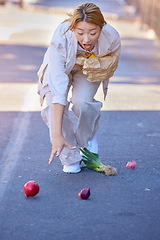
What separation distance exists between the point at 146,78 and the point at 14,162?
19.4 feet

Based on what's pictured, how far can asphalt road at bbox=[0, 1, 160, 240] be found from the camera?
11.7 feet

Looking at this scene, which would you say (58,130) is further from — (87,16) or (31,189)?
(87,16)

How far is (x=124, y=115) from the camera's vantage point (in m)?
7.30

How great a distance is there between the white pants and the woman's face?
53 cm

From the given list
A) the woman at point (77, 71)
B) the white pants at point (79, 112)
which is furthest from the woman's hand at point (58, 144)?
the white pants at point (79, 112)

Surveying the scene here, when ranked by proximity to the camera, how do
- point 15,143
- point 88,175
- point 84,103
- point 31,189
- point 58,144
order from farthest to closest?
point 15,143, point 88,175, point 84,103, point 31,189, point 58,144

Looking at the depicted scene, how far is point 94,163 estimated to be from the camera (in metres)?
4.77

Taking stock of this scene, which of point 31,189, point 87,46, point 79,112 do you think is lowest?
point 31,189

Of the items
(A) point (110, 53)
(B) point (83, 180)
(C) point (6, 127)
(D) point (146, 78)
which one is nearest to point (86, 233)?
(B) point (83, 180)

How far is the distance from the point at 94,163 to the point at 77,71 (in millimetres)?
882

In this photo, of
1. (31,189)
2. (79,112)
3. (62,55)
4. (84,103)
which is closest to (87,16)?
(62,55)

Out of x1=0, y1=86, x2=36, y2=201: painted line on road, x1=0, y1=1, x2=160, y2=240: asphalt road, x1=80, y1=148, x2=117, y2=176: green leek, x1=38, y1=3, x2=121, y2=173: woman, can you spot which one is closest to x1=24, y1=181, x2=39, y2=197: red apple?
x1=0, y1=1, x2=160, y2=240: asphalt road

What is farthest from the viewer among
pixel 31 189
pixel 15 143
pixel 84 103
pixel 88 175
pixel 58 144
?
pixel 15 143

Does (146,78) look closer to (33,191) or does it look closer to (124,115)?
(124,115)
